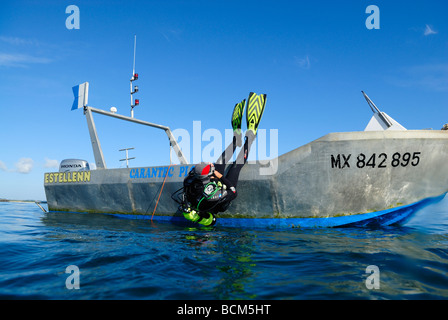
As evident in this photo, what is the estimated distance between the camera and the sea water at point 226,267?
8.68 feet

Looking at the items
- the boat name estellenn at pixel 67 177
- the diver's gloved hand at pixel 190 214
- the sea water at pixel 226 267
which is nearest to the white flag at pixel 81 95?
the boat name estellenn at pixel 67 177

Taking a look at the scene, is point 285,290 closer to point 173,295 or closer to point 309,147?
point 173,295

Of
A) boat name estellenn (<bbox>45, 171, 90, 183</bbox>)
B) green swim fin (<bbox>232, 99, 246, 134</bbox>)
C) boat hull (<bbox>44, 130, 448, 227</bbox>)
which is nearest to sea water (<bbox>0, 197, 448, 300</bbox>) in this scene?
boat hull (<bbox>44, 130, 448, 227</bbox>)

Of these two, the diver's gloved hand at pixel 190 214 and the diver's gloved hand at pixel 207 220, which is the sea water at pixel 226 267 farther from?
the diver's gloved hand at pixel 207 220

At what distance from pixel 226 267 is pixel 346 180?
4.06 m

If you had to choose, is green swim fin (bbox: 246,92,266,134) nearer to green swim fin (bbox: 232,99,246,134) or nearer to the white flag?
green swim fin (bbox: 232,99,246,134)

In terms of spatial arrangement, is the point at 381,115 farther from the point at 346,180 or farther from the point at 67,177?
the point at 67,177

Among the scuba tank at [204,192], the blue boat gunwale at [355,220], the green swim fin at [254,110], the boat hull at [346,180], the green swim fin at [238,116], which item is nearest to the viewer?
the boat hull at [346,180]

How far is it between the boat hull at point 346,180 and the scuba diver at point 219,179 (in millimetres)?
500

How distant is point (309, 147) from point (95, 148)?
8468 mm

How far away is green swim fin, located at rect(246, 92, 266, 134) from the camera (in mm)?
7418

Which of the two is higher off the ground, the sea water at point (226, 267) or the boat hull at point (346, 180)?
the boat hull at point (346, 180)

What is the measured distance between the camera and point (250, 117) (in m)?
7.43

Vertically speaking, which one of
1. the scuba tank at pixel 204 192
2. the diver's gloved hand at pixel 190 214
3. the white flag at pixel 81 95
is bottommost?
the diver's gloved hand at pixel 190 214
